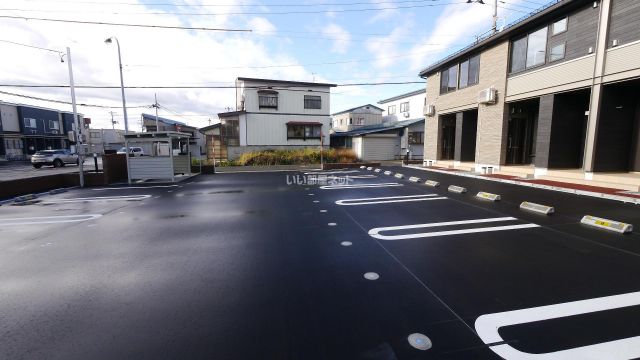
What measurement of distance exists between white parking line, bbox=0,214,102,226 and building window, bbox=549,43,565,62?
15473mm

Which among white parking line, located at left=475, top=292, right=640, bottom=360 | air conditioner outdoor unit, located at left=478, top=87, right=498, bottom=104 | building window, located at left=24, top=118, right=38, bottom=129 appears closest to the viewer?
white parking line, located at left=475, top=292, right=640, bottom=360

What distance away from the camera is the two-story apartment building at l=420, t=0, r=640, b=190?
8.70m

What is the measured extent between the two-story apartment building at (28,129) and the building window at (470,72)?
42.0m

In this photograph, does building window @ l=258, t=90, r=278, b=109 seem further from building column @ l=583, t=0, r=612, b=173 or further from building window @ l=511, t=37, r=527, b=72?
building column @ l=583, t=0, r=612, b=173

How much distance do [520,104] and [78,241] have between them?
53.2 ft

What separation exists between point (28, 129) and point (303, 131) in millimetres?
32228

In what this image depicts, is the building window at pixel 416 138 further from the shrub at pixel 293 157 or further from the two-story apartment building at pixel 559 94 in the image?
the two-story apartment building at pixel 559 94

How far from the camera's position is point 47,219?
6.90 metres

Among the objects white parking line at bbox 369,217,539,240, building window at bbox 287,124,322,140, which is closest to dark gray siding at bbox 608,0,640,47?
white parking line at bbox 369,217,539,240

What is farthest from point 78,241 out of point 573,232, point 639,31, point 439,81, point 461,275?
point 439,81

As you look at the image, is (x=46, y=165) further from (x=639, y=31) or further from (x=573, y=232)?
(x=639, y=31)

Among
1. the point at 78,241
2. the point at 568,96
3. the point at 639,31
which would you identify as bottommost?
the point at 78,241

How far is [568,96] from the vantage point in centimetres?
1062

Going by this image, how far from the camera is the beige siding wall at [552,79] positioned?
934 cm
